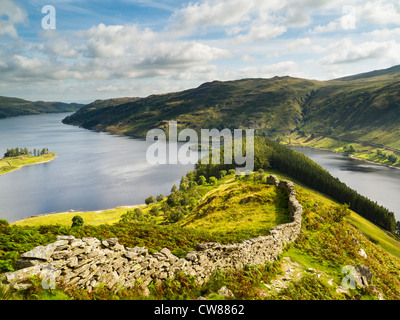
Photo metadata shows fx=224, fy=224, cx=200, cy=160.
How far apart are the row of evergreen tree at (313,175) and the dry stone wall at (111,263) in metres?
90.2

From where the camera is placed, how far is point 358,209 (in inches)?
4899

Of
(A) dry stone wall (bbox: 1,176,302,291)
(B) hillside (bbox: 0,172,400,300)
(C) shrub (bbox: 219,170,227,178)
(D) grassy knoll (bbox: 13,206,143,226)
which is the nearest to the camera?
(A) dry stone wall (bbox: 1,176,302,291)

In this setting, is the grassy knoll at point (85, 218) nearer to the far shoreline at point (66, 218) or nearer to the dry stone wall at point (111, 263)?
the far shoreline at point (66, 218)

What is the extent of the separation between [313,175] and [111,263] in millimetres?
154829

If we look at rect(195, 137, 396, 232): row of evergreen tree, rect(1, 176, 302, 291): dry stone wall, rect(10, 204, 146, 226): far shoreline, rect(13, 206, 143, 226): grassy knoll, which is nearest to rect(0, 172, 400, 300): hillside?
rect(1, 176, 302, 291): dry stone wall

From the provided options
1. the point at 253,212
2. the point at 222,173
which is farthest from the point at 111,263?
the point at 222,173

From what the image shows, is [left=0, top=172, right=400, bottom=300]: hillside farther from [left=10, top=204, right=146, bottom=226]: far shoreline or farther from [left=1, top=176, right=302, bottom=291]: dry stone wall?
[left=10, top=204, right=146, bottom=226]: far shoreline

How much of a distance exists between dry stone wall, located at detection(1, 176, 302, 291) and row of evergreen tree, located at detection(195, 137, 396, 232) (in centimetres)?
9019

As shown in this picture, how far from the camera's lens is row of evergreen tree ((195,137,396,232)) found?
383ft

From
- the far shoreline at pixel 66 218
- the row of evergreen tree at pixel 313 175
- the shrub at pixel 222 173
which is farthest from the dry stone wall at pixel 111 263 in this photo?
the shrub at pixel 222 173

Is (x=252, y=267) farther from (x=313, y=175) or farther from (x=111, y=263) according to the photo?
(x=313, y=175)

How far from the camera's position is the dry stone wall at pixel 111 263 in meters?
11.4
